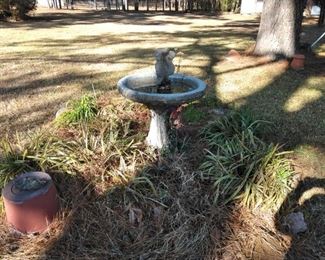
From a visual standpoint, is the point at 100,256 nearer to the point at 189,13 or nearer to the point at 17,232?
the point at 17,232

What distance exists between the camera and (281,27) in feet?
23.5

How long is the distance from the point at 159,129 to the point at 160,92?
361mm

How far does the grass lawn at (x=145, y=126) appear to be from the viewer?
9.42 feet

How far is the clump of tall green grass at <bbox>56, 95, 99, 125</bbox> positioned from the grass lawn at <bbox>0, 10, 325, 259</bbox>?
0.87ft

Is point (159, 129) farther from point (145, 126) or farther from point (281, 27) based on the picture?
point (281, 27)

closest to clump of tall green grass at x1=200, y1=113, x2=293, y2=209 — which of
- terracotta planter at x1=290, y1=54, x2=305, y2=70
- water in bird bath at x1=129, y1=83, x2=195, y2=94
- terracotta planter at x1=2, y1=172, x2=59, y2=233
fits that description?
water in bird bath at x1=129, y1=83, x2=195, y2=94

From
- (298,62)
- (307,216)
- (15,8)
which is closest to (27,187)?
(307,216)

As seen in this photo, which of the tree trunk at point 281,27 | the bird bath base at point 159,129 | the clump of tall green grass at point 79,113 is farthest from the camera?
the tree trunk at point 281,27

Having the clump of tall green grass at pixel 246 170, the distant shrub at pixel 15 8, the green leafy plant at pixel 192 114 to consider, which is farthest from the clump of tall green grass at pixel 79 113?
the distant shrub at pixel 15 8

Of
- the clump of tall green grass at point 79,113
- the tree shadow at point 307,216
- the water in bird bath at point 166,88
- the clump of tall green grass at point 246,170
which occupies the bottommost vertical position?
the tree shadow at point 307,216

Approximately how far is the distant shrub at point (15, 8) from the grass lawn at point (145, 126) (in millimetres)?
3411

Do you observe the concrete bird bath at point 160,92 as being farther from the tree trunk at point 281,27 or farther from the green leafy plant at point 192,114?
the tree trunk at point 281,27

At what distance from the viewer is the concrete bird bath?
316 cm

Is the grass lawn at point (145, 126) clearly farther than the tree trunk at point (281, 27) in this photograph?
No
